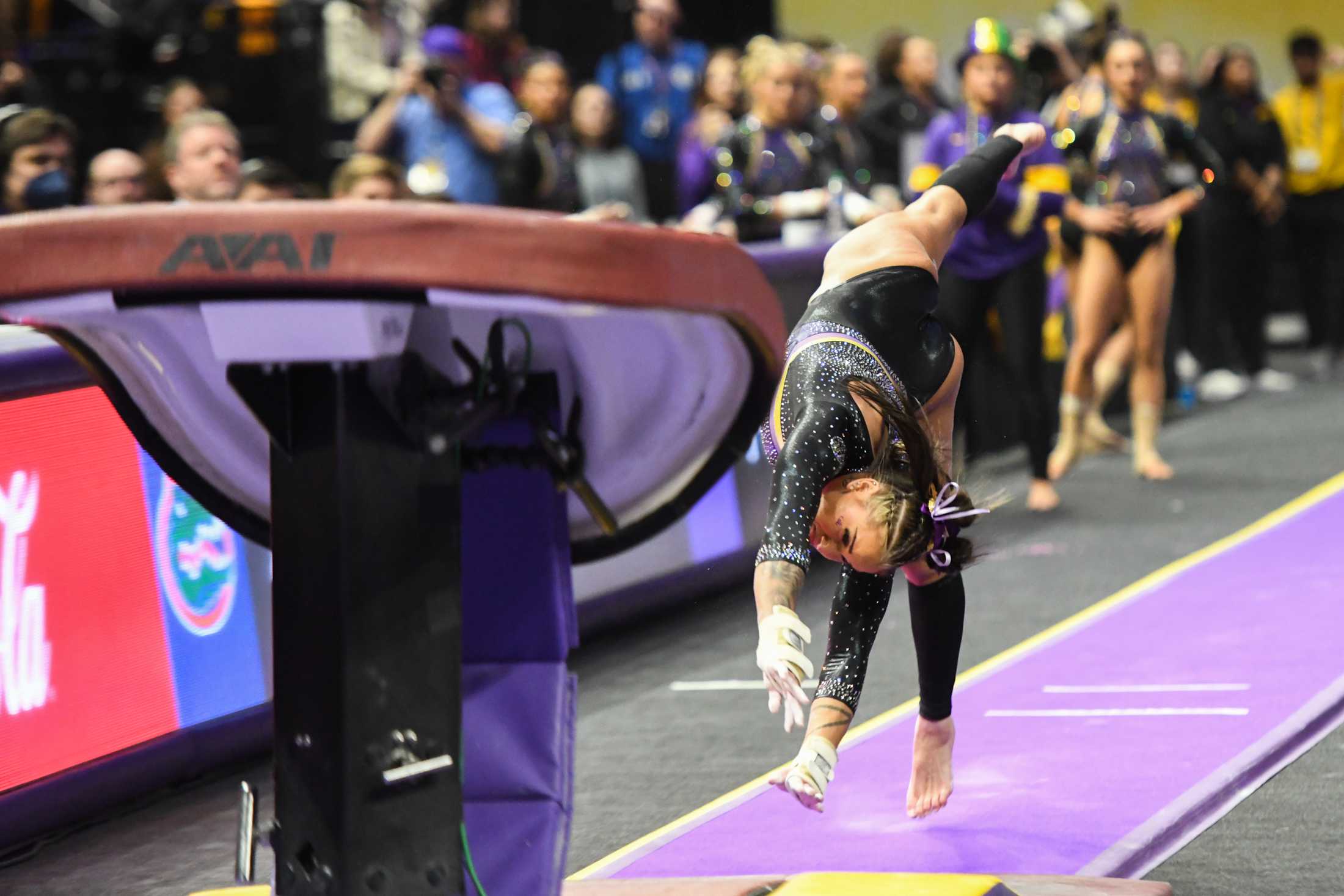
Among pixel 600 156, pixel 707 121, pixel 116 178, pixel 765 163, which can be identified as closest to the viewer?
pixel 116 178

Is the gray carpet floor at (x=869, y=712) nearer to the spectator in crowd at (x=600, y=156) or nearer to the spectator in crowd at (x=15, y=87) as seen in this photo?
the spectator in crowd at (x=600, y=156)

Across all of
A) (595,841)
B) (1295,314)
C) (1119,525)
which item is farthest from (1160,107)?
(1295,314)

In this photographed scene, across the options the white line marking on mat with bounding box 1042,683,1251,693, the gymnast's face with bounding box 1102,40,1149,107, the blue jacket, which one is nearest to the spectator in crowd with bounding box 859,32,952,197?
the blue jacket

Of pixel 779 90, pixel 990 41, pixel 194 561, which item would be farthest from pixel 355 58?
pixel 194 561

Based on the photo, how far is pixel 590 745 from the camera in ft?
13.5

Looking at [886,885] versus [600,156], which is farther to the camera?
[600,156]

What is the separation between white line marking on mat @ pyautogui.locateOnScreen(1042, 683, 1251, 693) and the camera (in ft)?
13.4

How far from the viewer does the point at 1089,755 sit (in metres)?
3.66

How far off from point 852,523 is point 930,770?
0.76 meters

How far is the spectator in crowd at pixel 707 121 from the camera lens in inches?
309

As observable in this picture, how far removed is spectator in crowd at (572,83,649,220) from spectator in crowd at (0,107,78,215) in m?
3.00

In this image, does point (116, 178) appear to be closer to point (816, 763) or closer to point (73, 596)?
point (73, 596)

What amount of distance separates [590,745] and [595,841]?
29.1 inches

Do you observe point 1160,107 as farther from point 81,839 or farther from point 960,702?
point 81,839
